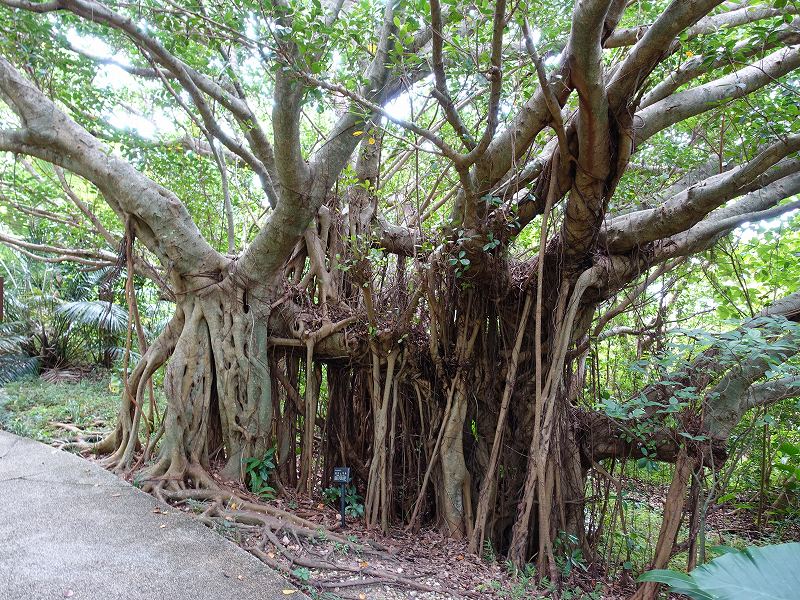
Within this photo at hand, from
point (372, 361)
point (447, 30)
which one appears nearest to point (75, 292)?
point (372, 361)

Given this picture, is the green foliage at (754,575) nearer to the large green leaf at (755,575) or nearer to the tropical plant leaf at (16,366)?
the large green leaf at (755,575)

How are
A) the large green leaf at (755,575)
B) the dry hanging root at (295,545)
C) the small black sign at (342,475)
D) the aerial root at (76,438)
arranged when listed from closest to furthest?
the large green leaf at (755,575)
the dry hanging root at (295,545)
the small black sign at (342,475)
the aerial root at (76,438)

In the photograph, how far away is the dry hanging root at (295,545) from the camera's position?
325 cm

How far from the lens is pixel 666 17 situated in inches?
104

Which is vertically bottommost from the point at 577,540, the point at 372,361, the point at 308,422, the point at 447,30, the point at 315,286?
the point at 577,540

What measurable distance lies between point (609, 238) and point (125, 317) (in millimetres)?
8413

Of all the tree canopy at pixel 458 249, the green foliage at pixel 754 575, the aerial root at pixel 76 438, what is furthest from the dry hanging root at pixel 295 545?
the green foliage at pixel 754 575

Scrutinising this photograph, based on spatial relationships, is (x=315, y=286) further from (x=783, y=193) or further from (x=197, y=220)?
(x=783, y=193)

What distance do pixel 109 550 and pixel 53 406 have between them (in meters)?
4.87

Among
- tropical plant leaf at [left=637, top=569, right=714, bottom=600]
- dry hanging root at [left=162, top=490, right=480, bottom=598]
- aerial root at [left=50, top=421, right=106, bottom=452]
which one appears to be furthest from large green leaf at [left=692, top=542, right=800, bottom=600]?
aerial root at [left=50, top=421, right=106, bottom=452]

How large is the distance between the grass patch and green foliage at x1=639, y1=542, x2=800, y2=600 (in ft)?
19.6

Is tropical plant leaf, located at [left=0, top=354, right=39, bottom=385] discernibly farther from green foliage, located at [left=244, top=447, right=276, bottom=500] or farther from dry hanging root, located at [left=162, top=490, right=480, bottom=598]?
dry hanging root, located at [left=162, top=490, right=480, bottom=598]

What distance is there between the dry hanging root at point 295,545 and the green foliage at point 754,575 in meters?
2.12

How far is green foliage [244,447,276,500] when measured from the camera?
450 cm
